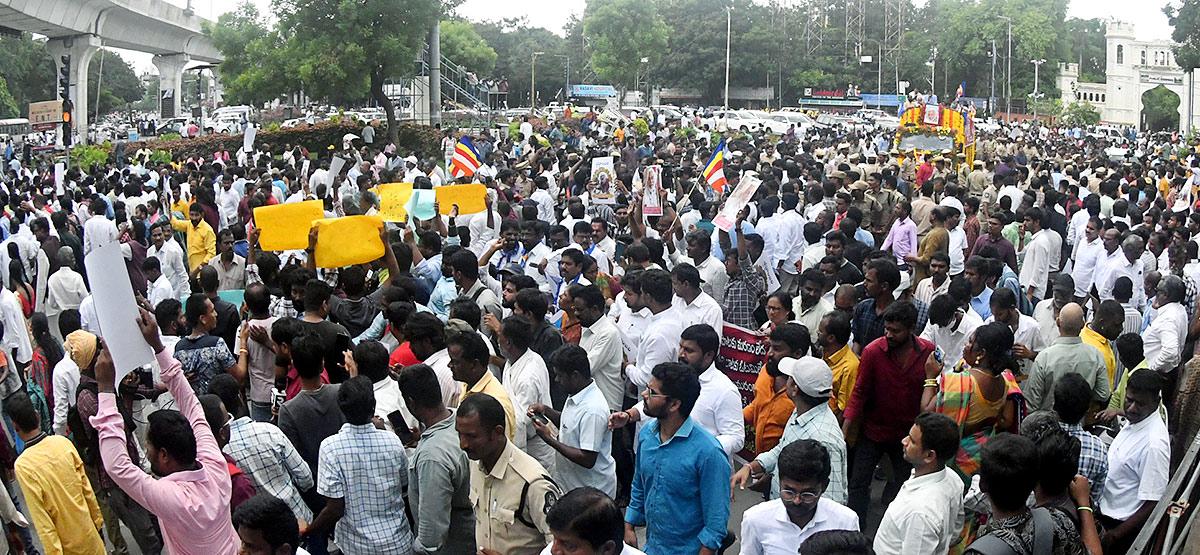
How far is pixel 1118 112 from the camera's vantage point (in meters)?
79.1

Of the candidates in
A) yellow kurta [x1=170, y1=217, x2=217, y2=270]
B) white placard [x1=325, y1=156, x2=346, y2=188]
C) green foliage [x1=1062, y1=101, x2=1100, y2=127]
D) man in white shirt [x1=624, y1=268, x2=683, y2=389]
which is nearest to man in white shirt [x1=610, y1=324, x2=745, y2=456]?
man in white shirt [x1=624, y1=268, x2=683, y2=389]

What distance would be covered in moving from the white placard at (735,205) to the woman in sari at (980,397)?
3832 millimetres

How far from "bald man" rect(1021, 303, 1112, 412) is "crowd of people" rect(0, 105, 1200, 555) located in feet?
0.05

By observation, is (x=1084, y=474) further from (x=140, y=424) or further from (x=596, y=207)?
(x=596, y=207)

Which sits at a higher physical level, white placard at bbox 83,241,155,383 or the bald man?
white placard at bbox 83,241,155,383

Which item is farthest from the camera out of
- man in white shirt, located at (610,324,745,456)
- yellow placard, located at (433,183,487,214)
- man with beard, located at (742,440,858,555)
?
yellow placard, located at (433,183,487,214)

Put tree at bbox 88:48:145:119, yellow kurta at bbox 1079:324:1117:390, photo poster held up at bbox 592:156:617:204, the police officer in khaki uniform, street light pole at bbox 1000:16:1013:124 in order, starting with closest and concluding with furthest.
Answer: the police officer in khaki uniform < yellow kurta at bbox 1079:324:1117:390 < photo poster held up at bbox 592:156:617:204 < street light pole at bbox 1000:16:1013:124 < tree at bbox 88:48:145:119

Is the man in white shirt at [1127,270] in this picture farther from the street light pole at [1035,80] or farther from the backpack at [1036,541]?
the street light pole at [1035,80]

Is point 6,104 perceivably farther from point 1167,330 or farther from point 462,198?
point 1167,330

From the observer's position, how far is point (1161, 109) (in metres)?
62.5

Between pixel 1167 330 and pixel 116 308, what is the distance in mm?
6301

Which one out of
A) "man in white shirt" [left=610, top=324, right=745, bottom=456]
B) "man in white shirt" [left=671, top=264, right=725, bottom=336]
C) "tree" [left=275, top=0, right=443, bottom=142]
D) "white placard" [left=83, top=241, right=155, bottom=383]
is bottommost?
"man in white shirt" [left=610, top=324, right=745, bottom=456]

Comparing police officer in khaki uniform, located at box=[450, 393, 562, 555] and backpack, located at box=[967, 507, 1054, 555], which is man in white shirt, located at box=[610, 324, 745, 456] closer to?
police officer in khaki uniform, located at box=[450, 393, 562, 555]

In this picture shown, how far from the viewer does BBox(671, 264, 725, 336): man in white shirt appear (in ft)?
24.1
